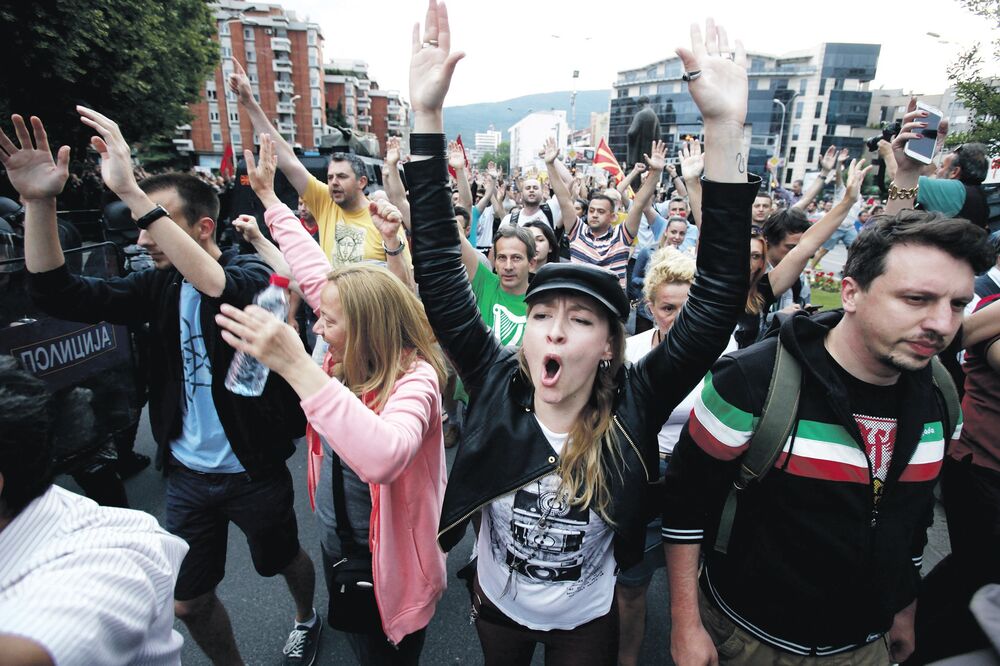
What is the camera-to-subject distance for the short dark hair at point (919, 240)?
1.39 meters

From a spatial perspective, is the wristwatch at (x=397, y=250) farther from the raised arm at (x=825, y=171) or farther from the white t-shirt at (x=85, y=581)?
the raised arm at (x=825, y=171)

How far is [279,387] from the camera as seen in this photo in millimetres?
2357

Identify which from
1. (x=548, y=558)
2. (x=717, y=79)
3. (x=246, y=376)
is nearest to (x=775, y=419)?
(x=548, y=558)

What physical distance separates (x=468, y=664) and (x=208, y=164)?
66527 mm

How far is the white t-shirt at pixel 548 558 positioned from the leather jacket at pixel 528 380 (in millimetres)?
60

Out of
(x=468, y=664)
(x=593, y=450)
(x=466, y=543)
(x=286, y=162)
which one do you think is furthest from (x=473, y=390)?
(x=286, y=162)

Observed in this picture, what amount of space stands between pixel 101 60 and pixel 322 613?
15.3m

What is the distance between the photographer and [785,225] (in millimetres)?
3959

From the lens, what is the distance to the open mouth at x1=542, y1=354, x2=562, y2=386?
1517 mm

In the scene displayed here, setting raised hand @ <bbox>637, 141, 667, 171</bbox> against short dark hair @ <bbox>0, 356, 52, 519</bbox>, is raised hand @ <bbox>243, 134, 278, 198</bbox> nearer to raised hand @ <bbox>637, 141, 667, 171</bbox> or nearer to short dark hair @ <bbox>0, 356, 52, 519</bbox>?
short dark hair @ <bbox>0, 356, 52, 519</bbox>

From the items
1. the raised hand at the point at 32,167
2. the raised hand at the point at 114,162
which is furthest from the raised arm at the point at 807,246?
the raised hand at the point at 32,167

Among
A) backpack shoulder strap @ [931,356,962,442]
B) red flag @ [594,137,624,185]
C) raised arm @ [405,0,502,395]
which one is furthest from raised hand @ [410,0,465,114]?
red flag @ [594,137,624,185]

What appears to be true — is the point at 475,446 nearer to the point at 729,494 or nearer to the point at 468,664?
the point at 729,494

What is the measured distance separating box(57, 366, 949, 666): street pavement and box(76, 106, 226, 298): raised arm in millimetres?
1854
